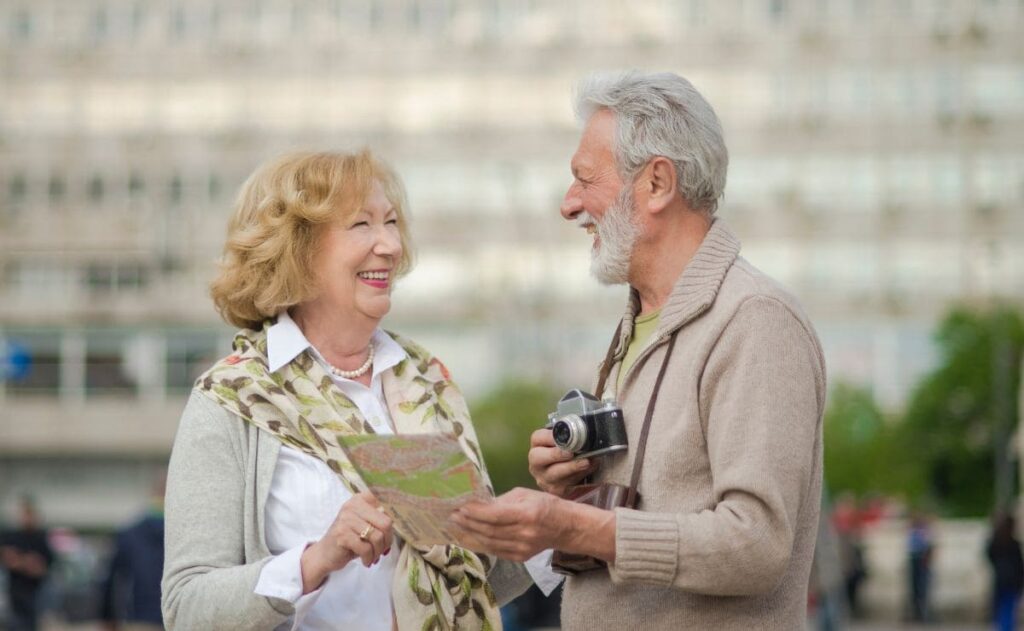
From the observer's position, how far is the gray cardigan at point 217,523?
4.43 metres

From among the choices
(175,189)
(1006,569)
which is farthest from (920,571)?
(175,189)

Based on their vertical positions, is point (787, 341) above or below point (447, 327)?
above

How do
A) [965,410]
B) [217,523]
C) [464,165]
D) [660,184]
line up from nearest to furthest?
[660,184], [217,523], [965,410], [464,165]

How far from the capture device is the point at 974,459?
5978 cm

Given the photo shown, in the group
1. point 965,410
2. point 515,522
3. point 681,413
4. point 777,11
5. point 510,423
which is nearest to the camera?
point 515,522

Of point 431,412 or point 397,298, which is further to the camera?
point 397,298

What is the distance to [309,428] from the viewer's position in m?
4.70

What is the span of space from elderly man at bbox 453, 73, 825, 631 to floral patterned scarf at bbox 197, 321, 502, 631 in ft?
1.30

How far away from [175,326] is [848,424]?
2487cm

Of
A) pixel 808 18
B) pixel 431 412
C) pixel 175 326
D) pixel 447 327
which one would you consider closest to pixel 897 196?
pixel 808 18

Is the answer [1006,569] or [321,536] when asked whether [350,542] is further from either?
[1006,569]

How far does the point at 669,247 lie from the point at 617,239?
13 cm

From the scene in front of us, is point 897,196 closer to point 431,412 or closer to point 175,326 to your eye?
point 175,326

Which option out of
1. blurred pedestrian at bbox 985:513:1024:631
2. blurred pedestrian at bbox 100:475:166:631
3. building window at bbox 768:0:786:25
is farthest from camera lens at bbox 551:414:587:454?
building window at bbox 768:0:786:25
